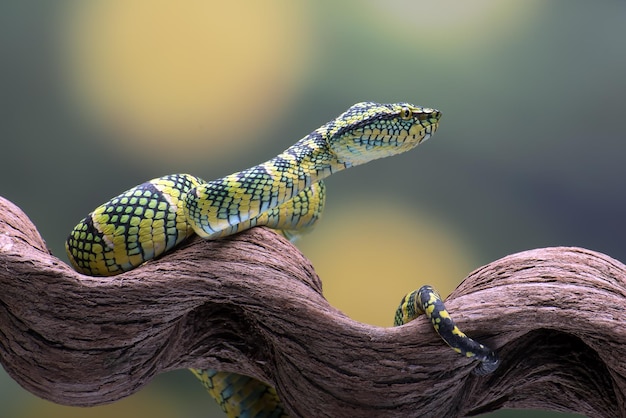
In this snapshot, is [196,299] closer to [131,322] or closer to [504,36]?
[131,322]

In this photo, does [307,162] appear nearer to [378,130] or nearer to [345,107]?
[378,130]

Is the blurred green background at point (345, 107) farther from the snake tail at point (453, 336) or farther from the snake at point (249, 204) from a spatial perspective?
the snake tail at point (453, 336)

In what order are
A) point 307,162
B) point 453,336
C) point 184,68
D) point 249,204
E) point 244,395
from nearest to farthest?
point 453,336 → point 249,204 → point 307,162 → point 244,395 → point 184,68

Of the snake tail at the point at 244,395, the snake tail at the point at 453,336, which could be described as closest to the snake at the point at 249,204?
the snake tail at the point at 453,336

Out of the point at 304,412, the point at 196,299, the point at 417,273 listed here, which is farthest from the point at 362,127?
the point at 417,273

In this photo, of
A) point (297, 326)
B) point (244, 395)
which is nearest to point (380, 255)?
point (244, 395)
